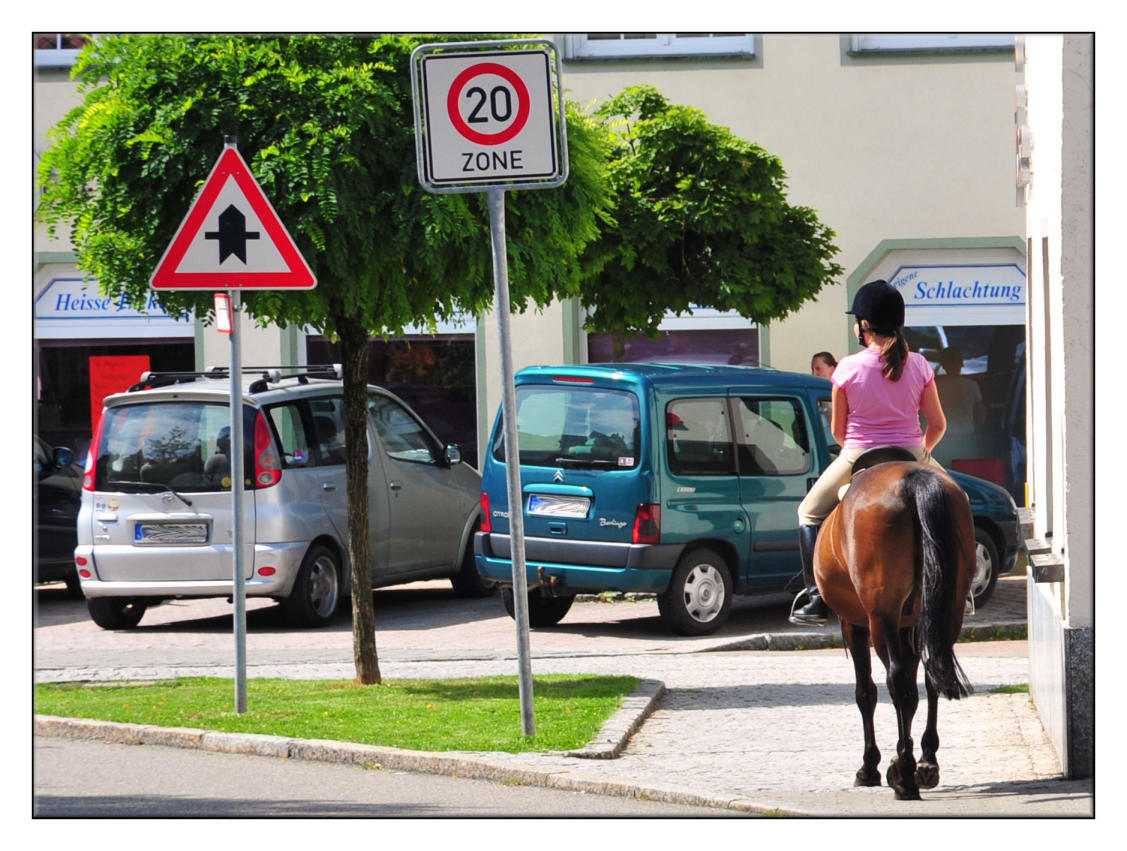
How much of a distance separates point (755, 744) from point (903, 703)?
1.69 metres

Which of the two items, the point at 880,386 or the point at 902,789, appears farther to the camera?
the point at 880,386

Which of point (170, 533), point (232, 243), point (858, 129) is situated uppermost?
point (858, 129)

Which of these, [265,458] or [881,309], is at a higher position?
[881,309]

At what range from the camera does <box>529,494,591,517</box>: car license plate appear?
45.6 ft

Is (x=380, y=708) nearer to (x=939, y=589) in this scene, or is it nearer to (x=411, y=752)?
(x=411, y=752)

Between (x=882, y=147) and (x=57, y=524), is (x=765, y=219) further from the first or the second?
(x=57, y=524)

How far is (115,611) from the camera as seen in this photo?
49.2ft

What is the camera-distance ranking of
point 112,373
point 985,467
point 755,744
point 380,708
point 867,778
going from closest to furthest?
1. point 867,778
2. point 755,744
3. point 380,708
4. point 985,467
5. point 112,373

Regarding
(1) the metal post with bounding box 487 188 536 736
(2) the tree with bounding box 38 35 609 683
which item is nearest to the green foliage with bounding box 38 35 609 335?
(2) the tree with bounding box 38 35 609 683

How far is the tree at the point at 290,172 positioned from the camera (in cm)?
970

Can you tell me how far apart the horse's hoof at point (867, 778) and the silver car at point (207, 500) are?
740cm

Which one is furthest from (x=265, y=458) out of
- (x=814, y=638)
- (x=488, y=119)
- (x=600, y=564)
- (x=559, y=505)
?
(x=488, y=119)

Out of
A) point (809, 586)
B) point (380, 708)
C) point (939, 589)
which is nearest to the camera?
point (939, 589)
